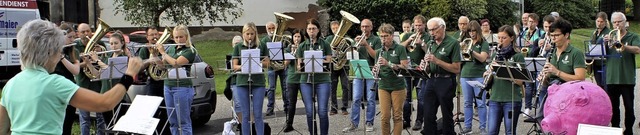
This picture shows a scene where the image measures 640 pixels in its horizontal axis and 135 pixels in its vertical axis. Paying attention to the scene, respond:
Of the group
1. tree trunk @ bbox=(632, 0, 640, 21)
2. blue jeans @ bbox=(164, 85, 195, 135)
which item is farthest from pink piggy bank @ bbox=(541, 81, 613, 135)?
tree trunk @ bbox=(632, 0, 640, 21)

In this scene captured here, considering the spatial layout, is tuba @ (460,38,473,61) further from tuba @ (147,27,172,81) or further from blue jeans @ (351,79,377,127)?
tuba @ (147,27,172,81)

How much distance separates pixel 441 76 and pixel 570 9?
3149 cm

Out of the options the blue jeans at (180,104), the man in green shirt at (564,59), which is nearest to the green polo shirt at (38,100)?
the blue jeans at (180,104)

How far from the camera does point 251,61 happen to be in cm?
788

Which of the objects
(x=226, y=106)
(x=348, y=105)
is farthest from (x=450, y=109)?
(x=226, y=106)

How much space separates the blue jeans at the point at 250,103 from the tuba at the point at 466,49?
242 centimetres

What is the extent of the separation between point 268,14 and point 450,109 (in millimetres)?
22988

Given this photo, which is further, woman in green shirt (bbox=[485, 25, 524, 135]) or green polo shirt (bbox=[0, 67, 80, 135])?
woman in green shirt (bbox=[485, 25, 524, 135])

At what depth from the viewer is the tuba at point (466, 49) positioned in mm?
8695

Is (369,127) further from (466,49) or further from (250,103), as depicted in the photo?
(250,103)

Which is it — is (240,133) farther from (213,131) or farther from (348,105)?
(348,105)

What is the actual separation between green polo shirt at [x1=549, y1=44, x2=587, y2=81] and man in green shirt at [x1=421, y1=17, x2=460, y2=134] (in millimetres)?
1026

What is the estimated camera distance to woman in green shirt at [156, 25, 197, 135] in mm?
7762

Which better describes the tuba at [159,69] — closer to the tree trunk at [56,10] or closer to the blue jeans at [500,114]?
the blue jeans at [500,114]
